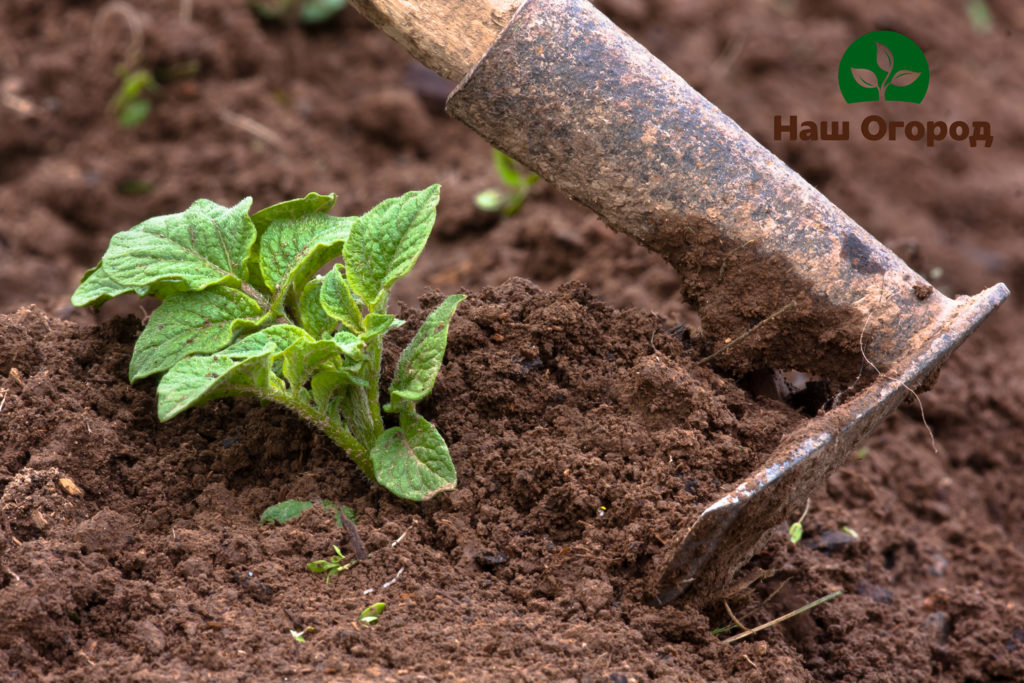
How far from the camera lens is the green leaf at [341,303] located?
6.21 feet

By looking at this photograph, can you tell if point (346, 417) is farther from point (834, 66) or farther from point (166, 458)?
point (834, 66)

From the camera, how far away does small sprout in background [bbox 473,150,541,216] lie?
3594mm

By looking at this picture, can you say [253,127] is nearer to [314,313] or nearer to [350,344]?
[314,313]

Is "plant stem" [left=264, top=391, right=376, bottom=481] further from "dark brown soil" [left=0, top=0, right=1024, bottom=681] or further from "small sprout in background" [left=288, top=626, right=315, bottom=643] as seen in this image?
"small sprout in background" [left=288, top=626, right=315, bottom=643]

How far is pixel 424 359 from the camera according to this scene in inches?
76.0

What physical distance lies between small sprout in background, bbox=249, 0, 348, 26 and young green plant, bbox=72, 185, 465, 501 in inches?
111

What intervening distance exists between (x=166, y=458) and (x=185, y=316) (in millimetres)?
330

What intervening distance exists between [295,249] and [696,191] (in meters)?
0.86

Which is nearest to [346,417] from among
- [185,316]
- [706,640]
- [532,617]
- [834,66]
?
[185,316]

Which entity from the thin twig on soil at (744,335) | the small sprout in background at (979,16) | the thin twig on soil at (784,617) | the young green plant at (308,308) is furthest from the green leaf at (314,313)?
the small sprout in background at (979,16)

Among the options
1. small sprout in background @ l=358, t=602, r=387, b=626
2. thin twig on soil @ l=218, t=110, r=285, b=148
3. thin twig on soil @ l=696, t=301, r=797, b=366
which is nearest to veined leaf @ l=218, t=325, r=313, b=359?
small sprout in background @ l=358, t=602, r=387, b=626

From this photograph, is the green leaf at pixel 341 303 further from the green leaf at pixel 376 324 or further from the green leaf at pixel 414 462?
the green leaf at pixel 414 462

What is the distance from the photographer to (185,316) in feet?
6.37

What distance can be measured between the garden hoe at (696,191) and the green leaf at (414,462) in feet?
1.80
